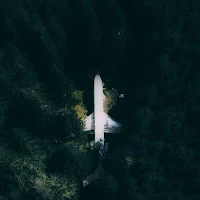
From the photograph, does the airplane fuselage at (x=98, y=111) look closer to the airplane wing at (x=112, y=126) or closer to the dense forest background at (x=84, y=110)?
the airplane wing at (x=112, y=126)

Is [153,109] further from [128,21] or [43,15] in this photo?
[43,15]

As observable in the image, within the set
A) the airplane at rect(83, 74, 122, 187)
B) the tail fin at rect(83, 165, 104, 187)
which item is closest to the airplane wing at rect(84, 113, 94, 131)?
the airplane at rect(83, 74, 122, 187)

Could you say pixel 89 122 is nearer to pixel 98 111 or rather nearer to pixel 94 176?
pixel 98 111

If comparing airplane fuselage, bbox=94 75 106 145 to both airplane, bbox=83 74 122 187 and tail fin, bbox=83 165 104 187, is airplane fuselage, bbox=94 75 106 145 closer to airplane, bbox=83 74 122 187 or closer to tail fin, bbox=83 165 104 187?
airplane, bbox=83 74 122 187

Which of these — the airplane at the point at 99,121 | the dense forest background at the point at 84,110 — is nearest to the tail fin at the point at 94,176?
the dense forest background at the point at 84,110

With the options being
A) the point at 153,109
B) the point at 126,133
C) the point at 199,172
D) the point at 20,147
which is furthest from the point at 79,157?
the point at 199,172
